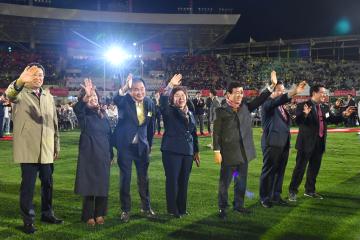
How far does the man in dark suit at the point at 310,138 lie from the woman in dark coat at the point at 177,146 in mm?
2031

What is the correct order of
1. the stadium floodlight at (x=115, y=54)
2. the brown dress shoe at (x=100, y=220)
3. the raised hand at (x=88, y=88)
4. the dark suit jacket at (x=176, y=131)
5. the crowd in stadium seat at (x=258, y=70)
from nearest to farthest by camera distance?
the raised hand at (x=88, y=88)
the brown dress shoe at (x=100, y=220)
the dark suit jacket at (x=176, y=131)
the stadium floodlight at (x=115, y=54)
the crowd in stadium seat at (x=258, y=70)

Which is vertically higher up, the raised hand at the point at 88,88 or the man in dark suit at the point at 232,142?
the raised hand at the point at 88,88

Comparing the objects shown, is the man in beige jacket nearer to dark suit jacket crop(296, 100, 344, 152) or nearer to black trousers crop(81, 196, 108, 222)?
black trousers crop(81, 196, 108, 222)

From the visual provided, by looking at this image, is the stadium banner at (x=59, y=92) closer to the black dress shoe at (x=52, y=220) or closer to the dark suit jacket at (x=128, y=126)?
the dark suit jacket at (x=128, y=126)

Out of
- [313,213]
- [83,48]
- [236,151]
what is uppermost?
[83,48]

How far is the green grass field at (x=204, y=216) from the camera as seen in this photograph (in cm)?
545

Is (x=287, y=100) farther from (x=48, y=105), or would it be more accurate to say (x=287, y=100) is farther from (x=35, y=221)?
(x=35, y=221)

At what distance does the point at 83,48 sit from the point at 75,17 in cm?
419

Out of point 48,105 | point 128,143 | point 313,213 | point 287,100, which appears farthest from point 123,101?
point 313,213

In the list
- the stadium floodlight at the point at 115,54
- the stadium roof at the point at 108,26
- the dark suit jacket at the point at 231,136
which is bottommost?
the dark suit jacket at the point at 231,136

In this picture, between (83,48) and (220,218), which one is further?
(83,48)

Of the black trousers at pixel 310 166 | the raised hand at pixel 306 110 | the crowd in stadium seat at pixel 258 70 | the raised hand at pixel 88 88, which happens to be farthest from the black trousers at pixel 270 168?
the crowd in stadium seat at pixel 258 70

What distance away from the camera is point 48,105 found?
19.0 feet

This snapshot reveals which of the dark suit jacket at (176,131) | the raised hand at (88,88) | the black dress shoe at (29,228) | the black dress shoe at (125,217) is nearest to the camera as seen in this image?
the black dress shoe at (29,228)
